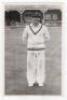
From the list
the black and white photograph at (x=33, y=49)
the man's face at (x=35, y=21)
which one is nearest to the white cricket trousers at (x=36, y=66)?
the black and white photograph at (x=33, y=49)

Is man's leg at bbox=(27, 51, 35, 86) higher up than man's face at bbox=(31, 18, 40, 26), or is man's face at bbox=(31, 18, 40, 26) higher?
man's face at bbox=(31, 18, 40, 26)

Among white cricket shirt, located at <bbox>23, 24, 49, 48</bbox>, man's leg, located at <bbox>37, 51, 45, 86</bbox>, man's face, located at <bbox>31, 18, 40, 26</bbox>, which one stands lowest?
man's leg, located at <bbox>37, 51, 45, 86</bbox>

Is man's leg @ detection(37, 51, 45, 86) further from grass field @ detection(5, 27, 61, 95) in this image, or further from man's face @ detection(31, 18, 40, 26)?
man's face @ detection(31, 18, 40, 26)

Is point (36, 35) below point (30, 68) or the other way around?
the other way around

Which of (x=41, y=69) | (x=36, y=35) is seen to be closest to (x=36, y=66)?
(x=41, y=69)

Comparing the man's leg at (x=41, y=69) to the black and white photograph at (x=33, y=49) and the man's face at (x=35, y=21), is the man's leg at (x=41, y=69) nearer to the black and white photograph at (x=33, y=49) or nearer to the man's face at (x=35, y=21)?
the black and white photograph at (x=33, y=49)

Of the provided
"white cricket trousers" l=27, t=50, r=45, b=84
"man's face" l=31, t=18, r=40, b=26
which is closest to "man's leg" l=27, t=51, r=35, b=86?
"white cricket trousers" l=27, t=50, r=45, b=84

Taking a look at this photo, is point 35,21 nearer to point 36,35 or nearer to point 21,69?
point 36,35
